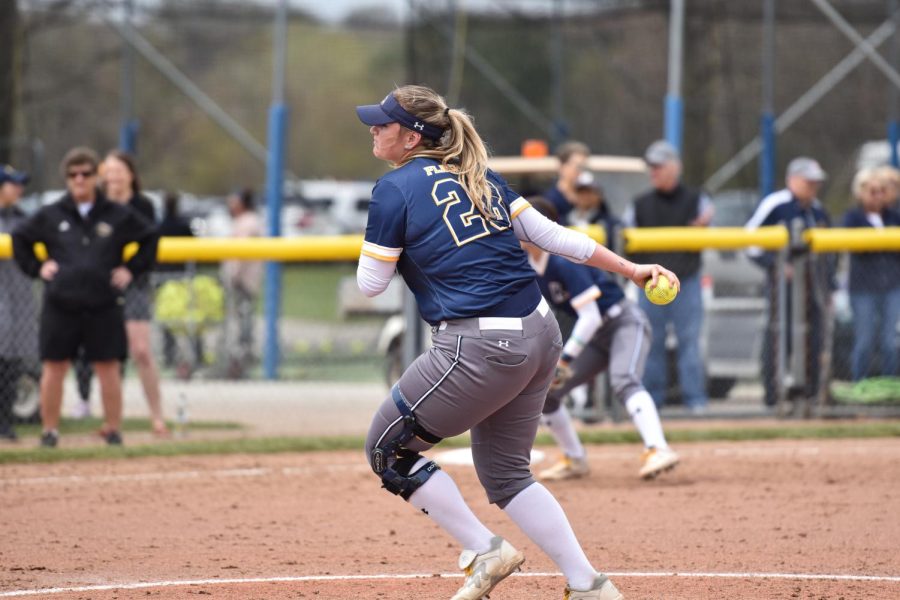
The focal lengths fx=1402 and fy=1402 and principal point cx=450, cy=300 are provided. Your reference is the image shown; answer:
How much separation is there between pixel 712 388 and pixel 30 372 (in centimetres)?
582

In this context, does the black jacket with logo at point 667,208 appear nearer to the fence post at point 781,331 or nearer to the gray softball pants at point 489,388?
the fence post at point 781,331

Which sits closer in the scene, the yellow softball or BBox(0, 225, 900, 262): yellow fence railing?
the yellow softball

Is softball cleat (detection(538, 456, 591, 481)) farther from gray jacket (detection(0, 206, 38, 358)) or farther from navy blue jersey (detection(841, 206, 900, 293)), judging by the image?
gray jacket (detection(0, 206, 38, 358))

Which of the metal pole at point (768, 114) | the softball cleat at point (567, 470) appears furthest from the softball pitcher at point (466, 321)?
the metal pole at point (768, 114)

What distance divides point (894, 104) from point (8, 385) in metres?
10.2

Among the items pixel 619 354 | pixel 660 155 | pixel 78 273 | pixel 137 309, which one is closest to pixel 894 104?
pixel 660 155

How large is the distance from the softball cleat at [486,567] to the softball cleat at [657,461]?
3.30m

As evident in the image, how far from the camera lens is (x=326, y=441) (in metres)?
10.4

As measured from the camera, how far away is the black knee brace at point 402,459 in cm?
509

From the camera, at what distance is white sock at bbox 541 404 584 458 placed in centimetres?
862

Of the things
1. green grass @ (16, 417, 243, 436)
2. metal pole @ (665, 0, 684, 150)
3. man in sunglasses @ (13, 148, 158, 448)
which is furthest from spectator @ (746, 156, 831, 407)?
man in sunglasses @ (13, 148, 158, 448)

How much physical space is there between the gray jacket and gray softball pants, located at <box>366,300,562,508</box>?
20.2 feet

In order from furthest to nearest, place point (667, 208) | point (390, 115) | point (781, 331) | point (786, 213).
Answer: point (786, 213) → point (667, 208) → point (781, 331) → point (390, 115)

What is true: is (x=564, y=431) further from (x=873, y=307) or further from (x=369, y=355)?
(x=369, y=355)
